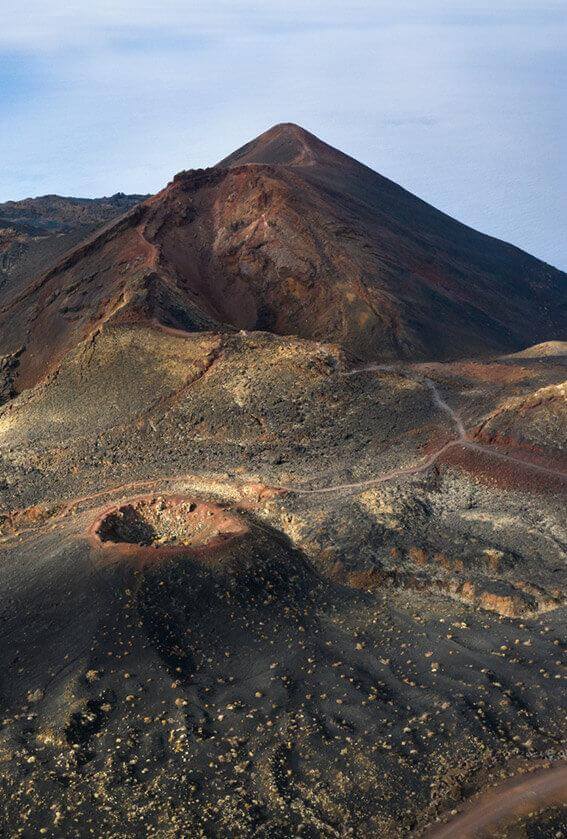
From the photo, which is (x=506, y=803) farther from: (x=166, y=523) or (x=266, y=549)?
(x=166, y=523)

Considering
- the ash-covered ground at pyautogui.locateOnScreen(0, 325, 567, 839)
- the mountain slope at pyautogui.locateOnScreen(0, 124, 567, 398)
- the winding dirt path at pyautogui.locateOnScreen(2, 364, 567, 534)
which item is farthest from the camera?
the mountain slope at pyautogui.locateOnScreen(0, 124, 567, 398)

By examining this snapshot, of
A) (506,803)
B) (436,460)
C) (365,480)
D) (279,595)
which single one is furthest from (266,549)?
(506,803)

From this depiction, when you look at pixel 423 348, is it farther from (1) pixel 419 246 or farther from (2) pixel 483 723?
(2) pixel 483 723

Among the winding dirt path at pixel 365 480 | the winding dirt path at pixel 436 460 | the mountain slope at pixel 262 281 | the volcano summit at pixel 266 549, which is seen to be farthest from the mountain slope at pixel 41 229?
the winding dirt path at pixel 436 460

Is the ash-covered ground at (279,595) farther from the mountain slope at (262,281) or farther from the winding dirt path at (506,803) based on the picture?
the mountain slope at (262,281)

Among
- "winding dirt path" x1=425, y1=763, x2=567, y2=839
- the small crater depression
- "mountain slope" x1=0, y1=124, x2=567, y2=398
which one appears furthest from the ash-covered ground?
"mountain slope" x1=0, y1=124, x2=567, y2=398

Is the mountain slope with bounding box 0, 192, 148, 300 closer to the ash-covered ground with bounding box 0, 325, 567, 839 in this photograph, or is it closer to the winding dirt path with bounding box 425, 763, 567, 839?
the ash-covered ground with bounding box 0, 325, 567, 839
